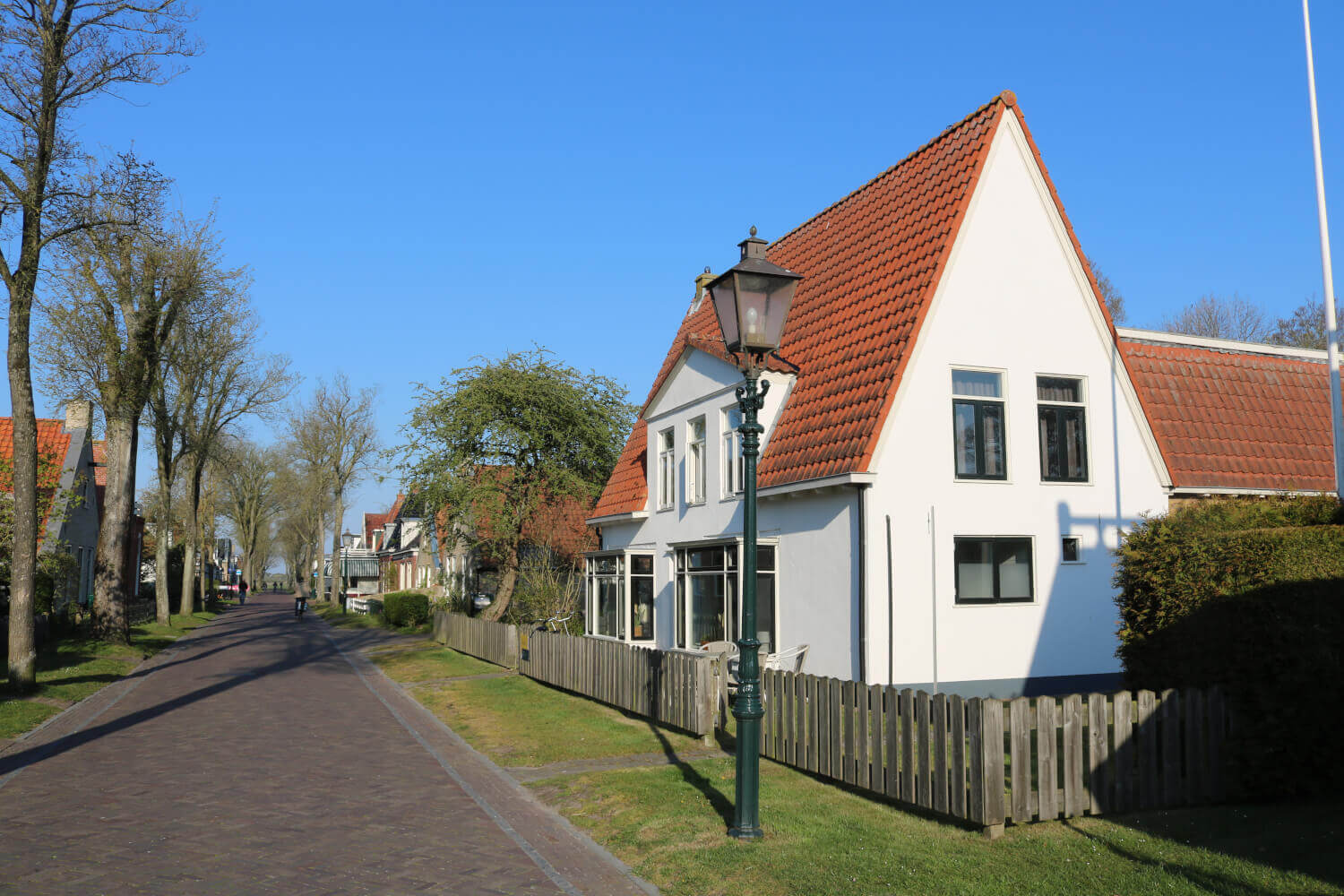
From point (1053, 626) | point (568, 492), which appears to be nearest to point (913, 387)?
point (1053, 626)

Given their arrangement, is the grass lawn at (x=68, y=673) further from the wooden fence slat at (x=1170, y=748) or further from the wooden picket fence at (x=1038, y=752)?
the wooden fence slat at (x=1170, y=748)

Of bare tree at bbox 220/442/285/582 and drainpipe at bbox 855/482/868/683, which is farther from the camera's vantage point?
bare tree at bbox 220/442/285/582

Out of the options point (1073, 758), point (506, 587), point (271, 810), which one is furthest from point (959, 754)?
point (506, 587)

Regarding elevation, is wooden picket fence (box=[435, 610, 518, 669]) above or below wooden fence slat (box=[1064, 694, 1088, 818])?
below

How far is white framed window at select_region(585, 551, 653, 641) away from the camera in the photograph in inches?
866

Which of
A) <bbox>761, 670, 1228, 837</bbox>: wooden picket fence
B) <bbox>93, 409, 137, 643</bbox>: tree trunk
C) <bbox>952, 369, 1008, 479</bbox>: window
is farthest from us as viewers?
<bbox>93, 409, 137, 643</bbox>: tree trunk

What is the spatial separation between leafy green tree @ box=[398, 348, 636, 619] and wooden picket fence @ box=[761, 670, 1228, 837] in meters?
21.5

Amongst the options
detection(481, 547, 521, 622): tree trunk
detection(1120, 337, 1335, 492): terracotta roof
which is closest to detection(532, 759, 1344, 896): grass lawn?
detection(1120, 337, 1335, 492): terracotta roof

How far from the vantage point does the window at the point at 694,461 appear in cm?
1977

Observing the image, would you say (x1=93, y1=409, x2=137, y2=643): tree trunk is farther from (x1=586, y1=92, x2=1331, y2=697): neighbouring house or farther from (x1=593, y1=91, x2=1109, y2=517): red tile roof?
(x1=593, y1=91, x2=1109, y2=517): red tile roof

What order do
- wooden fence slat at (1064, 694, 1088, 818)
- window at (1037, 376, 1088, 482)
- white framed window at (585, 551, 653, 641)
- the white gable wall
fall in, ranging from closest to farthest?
wooden fence slat at (1064, 694, 1088, 818) → the white gable wall → window at (1037, 376, 1088, 482) → white framed window at (585, 551, 653, 641)

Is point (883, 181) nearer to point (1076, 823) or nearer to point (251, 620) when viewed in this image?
point (1076, 823)

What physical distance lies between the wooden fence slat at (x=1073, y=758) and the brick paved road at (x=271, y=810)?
381cm

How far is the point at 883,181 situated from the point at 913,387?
5.74m
